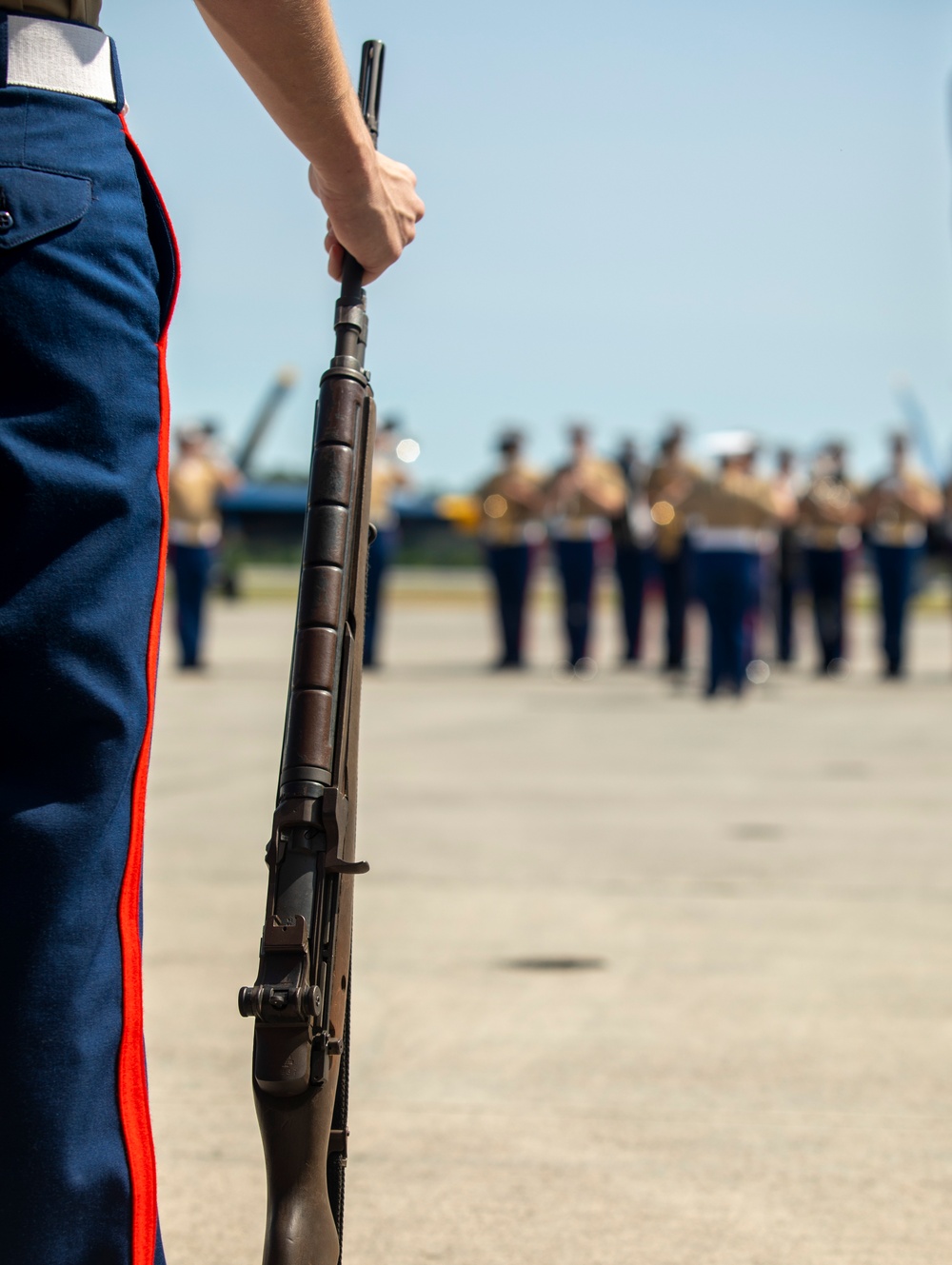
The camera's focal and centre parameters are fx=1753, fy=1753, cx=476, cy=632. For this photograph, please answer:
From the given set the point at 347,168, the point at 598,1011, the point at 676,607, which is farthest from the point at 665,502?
the point at 347,168

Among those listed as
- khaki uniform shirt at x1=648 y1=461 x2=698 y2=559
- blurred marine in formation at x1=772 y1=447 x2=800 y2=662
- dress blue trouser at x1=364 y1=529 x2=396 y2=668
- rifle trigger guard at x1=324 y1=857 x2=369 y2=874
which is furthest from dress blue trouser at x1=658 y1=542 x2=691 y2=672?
rifle trigger guard at x1=324 y1=857 x2=369 y2=874

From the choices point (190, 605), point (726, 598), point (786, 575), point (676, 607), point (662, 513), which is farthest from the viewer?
point (786, 575)

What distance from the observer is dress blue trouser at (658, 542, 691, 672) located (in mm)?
15734

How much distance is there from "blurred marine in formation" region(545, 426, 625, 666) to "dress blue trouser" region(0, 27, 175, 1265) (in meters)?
14.0

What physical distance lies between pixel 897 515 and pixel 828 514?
3.26 ft

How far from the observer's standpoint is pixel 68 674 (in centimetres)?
146

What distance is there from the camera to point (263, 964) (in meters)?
1.53

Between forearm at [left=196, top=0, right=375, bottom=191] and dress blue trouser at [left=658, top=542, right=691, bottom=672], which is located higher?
forearm at [left=196, top=0, right=375, bottom=191]

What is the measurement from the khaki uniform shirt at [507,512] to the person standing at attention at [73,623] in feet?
47.3

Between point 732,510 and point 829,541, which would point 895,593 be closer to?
point 829,541

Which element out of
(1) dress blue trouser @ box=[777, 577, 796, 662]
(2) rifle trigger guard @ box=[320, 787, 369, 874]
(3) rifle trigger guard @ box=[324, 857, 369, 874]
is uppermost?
(2) rifle trigger guard @ box=[320, 787, 369, 874]

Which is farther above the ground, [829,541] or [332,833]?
[829,541]

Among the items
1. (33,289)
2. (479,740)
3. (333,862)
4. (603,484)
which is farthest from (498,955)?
(603,484)

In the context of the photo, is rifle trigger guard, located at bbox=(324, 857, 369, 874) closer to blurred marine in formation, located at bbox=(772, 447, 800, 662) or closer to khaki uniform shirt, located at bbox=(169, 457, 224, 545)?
khaki uniform shirt, located at bbox=(169, 457, 224, 545)
